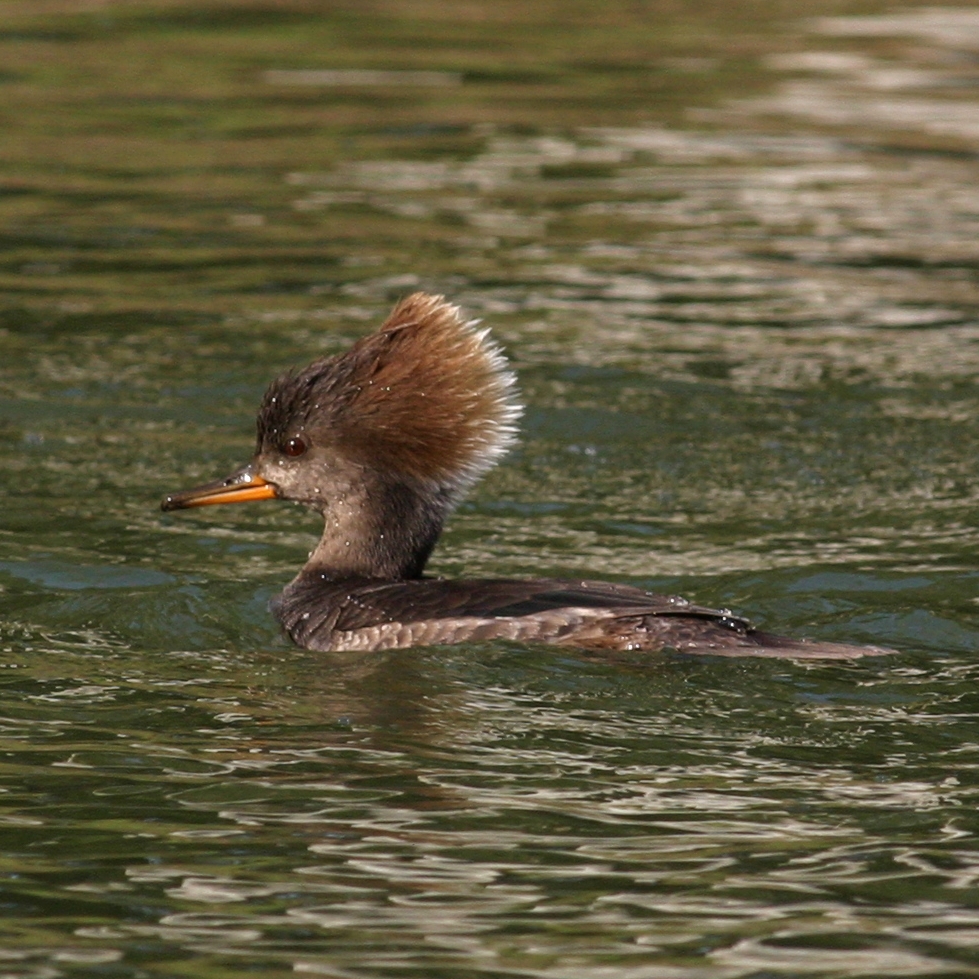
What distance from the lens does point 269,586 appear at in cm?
878

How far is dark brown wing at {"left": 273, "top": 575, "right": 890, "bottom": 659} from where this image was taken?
725 centimetres

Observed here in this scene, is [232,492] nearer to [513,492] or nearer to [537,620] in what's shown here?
[537,620]

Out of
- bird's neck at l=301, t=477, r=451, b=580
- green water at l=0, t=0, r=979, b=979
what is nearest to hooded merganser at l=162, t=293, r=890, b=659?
bird's neck at l=301, t=477, r=451, b=580

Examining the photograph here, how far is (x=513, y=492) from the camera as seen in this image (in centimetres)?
1033

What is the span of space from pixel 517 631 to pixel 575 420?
3.96 m

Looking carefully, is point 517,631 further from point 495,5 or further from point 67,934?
point 495,5

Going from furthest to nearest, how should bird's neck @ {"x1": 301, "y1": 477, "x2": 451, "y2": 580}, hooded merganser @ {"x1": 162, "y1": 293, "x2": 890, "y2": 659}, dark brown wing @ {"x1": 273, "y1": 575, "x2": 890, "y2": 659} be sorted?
1. bird's neck @ {"x1": 301, "y1": 477, "x2": 451, "y2": 580}
2. hooded merganser @ {"x1": 162, "y1": 293, "x2": 890, "y2": 659}
3. dark brown wing @ {"x1": 273, "y1": 575, "x2": 890, "y2": 659}

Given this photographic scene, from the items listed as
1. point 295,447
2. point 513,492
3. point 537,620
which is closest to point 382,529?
point 295,447

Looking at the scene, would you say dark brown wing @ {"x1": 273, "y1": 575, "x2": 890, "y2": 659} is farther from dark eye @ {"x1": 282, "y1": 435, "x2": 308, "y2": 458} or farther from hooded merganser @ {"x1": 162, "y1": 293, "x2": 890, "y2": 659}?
dark eye @ {"x1": 282, "y1": 435, "x2": 308, "y2": 458}

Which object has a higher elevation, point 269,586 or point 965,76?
point 965,76

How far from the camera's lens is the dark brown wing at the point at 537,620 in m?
7.25

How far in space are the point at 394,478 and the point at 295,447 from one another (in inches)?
16.8

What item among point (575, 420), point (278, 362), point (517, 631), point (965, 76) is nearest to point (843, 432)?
point (575, 420)

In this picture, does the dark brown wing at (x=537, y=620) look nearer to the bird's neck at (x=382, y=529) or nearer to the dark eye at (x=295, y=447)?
the bird's neck at (x=382, y=529)
